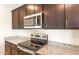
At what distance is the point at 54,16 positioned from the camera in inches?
74.4

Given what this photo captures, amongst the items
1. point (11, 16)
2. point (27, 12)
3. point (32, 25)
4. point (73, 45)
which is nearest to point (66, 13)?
point (73, 45)

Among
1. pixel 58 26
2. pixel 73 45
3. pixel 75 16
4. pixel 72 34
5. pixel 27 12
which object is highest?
pixel 27 12

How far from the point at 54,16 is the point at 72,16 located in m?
0.37

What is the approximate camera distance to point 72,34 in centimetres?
197

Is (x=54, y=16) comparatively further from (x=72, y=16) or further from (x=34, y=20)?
(x=34, y=20)

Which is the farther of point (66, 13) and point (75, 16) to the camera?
point (66, 13)

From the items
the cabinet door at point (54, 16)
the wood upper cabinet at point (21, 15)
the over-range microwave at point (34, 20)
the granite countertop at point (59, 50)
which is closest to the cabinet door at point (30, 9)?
the over-range microwave at point (34, 20)

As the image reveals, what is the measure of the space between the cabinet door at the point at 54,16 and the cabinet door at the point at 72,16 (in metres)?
0.10

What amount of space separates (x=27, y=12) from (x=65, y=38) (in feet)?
3.60

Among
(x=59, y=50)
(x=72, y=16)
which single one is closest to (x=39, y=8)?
(x=72, y=16)

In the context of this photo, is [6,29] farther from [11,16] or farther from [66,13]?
[66,13]

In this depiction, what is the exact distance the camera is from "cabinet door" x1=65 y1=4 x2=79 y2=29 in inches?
60.8

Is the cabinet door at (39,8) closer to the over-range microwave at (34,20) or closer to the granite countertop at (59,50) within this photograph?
the over-range microwave at (34,20)

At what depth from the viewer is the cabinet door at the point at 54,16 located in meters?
1.75
